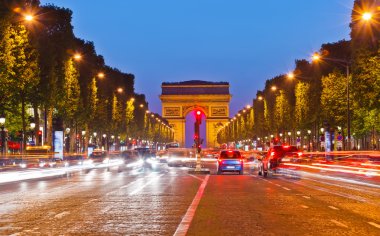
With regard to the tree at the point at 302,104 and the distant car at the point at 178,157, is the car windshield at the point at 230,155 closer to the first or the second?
the distant car at the point at 178,157

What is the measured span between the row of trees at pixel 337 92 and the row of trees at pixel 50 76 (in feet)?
75.8

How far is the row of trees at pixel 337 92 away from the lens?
166ft

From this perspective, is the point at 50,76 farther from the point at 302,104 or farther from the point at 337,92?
the point at 302,104

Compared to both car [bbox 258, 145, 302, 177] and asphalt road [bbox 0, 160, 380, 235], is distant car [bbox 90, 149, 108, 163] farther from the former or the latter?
asphalt road [bbox 0, 160, 380, 235]

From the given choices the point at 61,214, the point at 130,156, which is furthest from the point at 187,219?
the point at 130,156

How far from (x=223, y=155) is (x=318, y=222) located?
32.0 m

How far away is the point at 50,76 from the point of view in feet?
213

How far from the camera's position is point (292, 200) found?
2148 centimetres

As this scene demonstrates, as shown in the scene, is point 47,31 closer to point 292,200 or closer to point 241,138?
point 292,200

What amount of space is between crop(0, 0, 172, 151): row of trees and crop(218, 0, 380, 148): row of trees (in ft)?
75.8

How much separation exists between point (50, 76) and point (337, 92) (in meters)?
28.5

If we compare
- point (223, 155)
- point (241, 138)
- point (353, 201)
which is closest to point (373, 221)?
point (353, 201)

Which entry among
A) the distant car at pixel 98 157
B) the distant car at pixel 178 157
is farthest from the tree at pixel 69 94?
the distant car at pixel 178 157

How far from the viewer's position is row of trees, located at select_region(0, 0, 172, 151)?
49656mm
